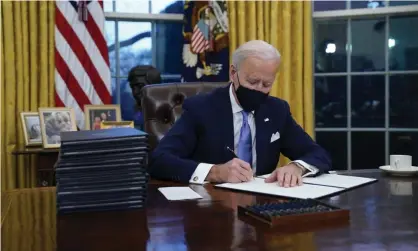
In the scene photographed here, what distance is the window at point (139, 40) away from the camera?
11.0 ft

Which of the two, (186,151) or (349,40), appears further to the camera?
(349,40)

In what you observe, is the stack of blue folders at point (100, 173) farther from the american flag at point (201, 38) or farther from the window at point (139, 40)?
the window at point (139, 40)

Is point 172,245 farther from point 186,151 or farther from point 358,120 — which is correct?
point 358,120

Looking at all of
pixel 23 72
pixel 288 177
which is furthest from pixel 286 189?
pixel 23 72

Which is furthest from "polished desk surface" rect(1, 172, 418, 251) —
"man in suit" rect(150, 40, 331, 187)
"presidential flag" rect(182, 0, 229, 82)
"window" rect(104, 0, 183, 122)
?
"window" rect(104, 0, 183, 122)

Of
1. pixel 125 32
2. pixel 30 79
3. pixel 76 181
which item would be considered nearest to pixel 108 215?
pixel 76 181

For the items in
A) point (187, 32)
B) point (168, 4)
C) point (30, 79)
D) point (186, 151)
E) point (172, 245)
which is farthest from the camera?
point (168, 4)

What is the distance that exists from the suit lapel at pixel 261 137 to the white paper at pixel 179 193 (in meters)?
0.55

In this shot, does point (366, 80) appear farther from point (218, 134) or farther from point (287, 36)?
point (218, 134)

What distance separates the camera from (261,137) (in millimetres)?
1920

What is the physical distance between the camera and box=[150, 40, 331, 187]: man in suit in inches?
72.6

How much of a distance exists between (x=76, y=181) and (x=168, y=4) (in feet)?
8.14

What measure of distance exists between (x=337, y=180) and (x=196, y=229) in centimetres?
73

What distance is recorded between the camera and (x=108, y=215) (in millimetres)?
1070
